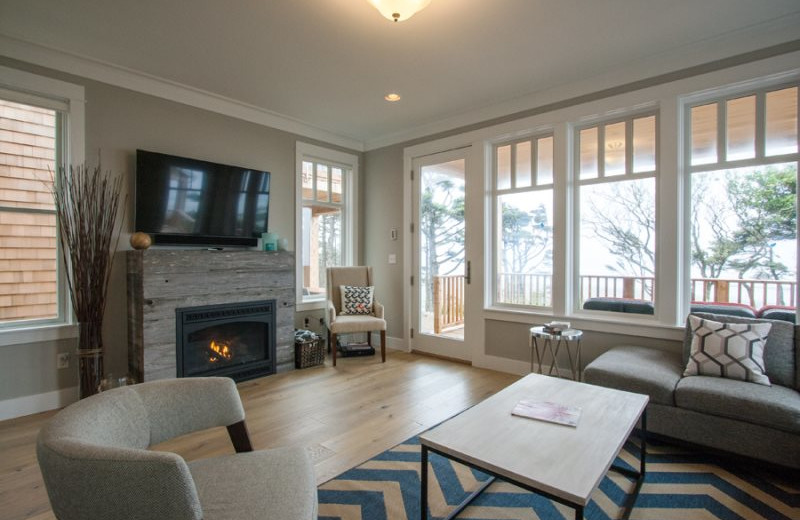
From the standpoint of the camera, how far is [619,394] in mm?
2068

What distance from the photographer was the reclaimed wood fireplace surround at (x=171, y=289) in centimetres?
314

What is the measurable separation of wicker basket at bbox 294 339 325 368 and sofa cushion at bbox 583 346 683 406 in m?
2.66

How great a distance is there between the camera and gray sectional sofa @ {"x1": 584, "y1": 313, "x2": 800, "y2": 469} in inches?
80.0

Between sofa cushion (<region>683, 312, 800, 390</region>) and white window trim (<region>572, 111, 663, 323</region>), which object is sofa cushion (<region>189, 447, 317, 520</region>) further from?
white window trim (<region>572, 111, 663, 323</region>)

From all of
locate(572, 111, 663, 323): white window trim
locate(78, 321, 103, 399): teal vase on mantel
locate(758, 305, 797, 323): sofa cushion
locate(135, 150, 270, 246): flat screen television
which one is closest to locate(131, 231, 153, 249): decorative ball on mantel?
locate(135, 150, 270, 246): flat screen television

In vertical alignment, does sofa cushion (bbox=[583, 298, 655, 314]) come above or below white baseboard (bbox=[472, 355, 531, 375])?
above

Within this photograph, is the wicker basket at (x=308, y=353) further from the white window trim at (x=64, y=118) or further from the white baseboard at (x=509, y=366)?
the white window trim at (x=64, y=118)

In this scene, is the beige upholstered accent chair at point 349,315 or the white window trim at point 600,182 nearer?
the white window trim at point 600,182

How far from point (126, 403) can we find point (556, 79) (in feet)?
12.4

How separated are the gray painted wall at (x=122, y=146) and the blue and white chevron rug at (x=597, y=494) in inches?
98.2

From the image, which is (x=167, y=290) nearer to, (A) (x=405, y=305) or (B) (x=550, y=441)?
(A) (x=405, y=305)

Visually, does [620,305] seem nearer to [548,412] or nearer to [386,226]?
[548,412]

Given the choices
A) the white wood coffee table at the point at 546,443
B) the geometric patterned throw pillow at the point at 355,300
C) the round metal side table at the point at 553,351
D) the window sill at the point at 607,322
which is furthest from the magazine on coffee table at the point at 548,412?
the geometric patterned throw pillow at the point at 355,300

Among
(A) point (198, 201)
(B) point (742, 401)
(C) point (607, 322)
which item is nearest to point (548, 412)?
(B) point (742, 401)
